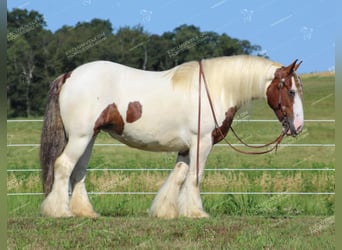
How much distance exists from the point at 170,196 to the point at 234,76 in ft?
4.85

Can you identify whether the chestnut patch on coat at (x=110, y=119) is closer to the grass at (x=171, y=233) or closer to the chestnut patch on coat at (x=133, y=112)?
the chestnut patch on coat at (x=133, y=112)

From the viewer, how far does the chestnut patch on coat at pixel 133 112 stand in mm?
6938

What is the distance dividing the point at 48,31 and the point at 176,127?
109 ft

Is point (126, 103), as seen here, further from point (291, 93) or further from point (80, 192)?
point (291, 93)

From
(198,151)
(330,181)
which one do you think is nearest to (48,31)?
(330,181)

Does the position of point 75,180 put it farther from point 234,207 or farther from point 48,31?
point 48,31

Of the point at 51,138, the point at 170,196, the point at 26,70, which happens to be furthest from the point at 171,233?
the point at 26,70

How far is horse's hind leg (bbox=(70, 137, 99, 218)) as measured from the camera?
22.9 feet

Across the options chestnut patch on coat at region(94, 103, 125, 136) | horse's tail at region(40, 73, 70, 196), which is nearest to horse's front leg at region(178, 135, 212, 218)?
chestnut patch on coat at region(94, 103, 125, 136)

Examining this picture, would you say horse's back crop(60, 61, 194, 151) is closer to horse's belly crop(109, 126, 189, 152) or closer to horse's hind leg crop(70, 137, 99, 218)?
horse's belly crop(109, 126, 189, 152)

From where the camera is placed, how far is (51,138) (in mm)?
7055

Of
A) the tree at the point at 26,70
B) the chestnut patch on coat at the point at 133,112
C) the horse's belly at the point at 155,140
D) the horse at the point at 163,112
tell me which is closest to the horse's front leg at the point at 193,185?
the horse at the point at 163,112

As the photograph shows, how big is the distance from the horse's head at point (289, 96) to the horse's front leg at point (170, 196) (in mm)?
1213

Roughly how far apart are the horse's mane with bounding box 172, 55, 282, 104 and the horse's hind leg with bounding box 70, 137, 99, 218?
1271 millimetres
